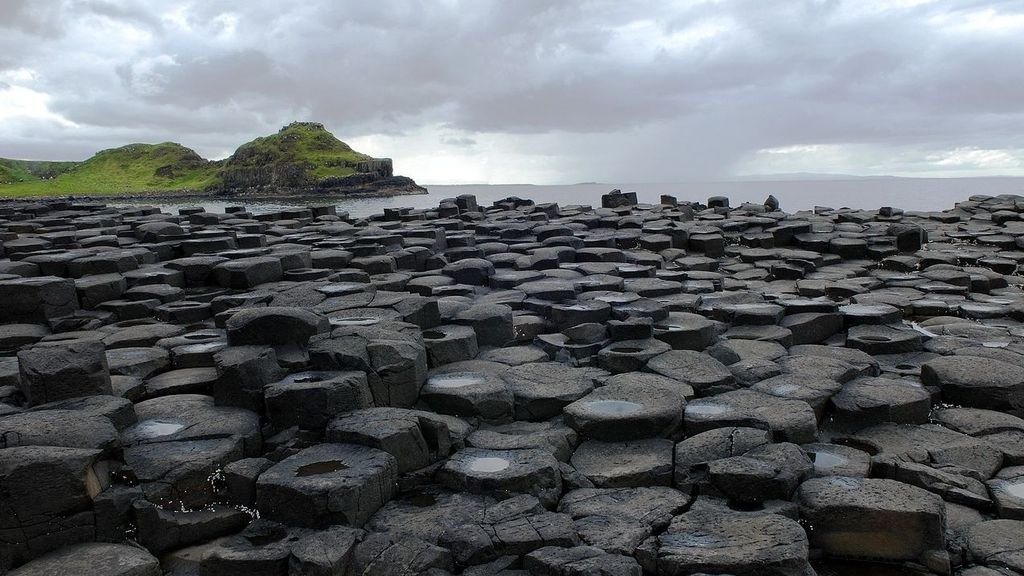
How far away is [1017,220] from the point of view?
14.1 m

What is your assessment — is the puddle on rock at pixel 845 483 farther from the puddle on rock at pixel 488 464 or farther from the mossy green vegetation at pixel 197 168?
the mossy green vegetation at pixel 197 168

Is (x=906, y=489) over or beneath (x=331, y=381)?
beneath

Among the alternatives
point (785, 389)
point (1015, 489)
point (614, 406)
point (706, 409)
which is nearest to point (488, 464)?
point (614, 406)

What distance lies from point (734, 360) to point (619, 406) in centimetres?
163

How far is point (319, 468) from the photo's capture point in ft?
13.8

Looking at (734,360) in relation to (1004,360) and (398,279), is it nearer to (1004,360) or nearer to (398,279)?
(1004,360)

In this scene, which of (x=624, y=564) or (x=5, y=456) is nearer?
(x=624, y=564)

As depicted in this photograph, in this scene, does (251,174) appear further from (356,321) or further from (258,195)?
(356,321)

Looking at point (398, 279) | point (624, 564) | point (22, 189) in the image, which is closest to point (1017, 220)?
point (398, 279)

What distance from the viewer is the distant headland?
210 ft

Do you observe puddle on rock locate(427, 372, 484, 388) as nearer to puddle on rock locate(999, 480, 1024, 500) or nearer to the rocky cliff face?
puddle on rock locate(999, 480, 1024, 500)

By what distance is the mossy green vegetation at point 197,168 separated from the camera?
6775 centimetres

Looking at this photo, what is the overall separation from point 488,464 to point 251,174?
232 ft

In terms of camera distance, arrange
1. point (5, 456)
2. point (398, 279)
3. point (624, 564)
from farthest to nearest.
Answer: point (398, 279) → point (5, 456) → point (624, 564)
